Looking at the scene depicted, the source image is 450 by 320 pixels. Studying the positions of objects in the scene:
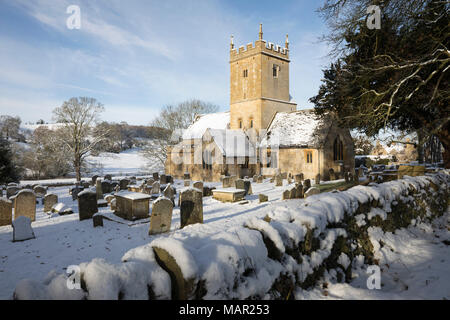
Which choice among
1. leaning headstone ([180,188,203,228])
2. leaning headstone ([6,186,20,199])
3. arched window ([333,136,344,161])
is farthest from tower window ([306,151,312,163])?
leaning headstone ([6,186,20,199])

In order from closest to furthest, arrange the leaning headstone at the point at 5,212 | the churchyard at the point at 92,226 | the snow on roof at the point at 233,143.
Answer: the churchyard at the point at 92,226 → the leaning headstone at the point at 5,212 → the snow on roof at the point at 233,143

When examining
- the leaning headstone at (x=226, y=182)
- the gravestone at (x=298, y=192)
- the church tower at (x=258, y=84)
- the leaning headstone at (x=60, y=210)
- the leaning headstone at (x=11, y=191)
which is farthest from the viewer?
the church tower at (x=258, y=84)

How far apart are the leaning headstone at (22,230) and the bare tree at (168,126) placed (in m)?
28.0

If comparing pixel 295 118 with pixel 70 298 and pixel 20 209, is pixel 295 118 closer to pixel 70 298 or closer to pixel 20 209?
pixel 20 209

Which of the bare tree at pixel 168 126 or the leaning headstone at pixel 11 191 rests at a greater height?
the bare tree at pixel 168 126

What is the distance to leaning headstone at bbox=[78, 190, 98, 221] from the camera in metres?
9.83

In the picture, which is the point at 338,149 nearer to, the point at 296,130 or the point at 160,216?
the point at 296,130

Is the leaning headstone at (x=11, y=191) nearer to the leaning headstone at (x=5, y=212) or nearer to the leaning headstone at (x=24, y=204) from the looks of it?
the leaning headstone at (x=24, y=204)

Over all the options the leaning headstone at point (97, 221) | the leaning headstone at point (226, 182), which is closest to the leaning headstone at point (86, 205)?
the leaning headstone at point (97, 221)

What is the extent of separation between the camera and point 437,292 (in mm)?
3211

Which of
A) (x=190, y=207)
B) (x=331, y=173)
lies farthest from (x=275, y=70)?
(x=190, y=207)

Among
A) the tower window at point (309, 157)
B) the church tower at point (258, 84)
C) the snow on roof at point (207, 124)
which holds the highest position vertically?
the church tower at point (258, 84)

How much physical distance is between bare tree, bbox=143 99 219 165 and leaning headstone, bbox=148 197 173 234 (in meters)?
28.0

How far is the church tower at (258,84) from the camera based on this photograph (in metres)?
29.9
